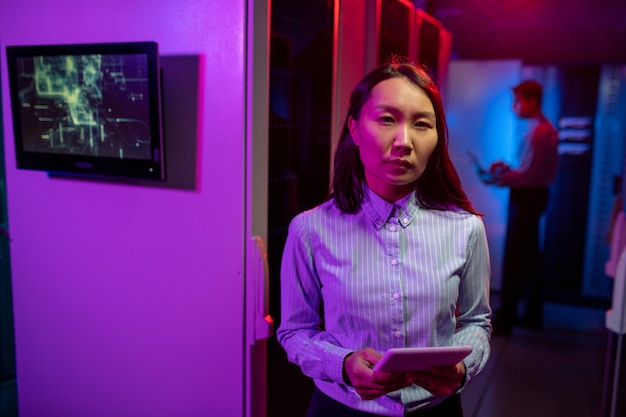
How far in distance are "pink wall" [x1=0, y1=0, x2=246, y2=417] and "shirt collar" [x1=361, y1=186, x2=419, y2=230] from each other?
89 centimetres

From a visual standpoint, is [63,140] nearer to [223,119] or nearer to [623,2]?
[223,119]

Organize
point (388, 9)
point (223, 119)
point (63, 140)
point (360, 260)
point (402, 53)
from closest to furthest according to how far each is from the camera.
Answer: point (360, 260)
point (223, 119)
point (63, 140)
point (388, 9)
point (402, 53)

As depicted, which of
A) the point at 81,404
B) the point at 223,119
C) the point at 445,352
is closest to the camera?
the point at 445,352

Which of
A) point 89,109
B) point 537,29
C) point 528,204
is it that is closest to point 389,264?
point 89,109

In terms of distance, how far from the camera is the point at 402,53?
356 cm

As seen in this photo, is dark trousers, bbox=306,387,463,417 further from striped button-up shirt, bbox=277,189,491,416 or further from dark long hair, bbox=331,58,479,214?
dark long hair, bbox=331,58,479,214

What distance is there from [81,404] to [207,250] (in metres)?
1.08

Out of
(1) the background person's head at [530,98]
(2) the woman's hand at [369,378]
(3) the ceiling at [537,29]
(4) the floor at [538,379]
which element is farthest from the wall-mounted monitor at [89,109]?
(3) the ceiling at [537,29]

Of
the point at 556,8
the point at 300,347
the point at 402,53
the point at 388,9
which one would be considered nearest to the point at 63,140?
the point at 300,347

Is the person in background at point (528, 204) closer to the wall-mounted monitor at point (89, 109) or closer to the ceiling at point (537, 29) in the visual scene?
the ceiling at point (537, 29)

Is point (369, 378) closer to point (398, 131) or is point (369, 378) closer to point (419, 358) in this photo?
point (419, 358)

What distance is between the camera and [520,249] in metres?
4.68

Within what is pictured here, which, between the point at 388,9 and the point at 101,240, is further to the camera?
the point at 388,9

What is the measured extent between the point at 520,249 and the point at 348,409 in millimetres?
3670
